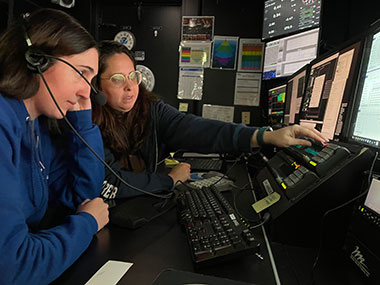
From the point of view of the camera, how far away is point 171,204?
80cm

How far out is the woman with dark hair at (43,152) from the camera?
0.43 meters

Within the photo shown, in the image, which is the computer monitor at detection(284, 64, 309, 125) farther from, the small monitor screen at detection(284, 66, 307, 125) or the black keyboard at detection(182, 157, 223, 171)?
the black keyboard at detection(182, 157, 223, 171)

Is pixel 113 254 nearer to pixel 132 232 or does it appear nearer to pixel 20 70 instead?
pixel 132 232

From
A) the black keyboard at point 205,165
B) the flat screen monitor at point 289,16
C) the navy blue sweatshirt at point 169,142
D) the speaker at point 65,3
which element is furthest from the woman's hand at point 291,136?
the speaker at point 65,3

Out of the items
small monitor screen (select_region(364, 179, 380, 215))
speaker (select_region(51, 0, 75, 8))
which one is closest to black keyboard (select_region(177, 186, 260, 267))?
small monitor screen (select_region(364, 179, 380, 215))

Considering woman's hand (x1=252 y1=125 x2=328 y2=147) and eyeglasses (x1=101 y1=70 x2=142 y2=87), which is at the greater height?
eyeglasses (x1=101 y1=70 x2=142 y2=87)

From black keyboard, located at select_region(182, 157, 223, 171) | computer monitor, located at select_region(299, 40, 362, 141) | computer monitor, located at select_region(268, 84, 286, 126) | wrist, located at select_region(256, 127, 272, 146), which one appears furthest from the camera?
computer monitor, located at select_region(268, 84, 286, 126)

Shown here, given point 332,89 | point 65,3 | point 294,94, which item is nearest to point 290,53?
point 294,94

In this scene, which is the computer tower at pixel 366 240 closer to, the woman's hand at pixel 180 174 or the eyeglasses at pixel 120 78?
the woman's hand at pixel 180 174

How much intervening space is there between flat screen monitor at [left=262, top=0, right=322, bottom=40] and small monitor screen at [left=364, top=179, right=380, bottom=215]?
48.5 inches

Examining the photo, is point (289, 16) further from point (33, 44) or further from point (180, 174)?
point (33, 44)

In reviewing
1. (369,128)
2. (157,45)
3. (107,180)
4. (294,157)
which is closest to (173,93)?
(157,45)

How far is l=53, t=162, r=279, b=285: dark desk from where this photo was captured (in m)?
0.45

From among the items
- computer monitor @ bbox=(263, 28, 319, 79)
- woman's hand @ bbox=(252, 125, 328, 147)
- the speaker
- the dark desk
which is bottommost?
the dark desk
